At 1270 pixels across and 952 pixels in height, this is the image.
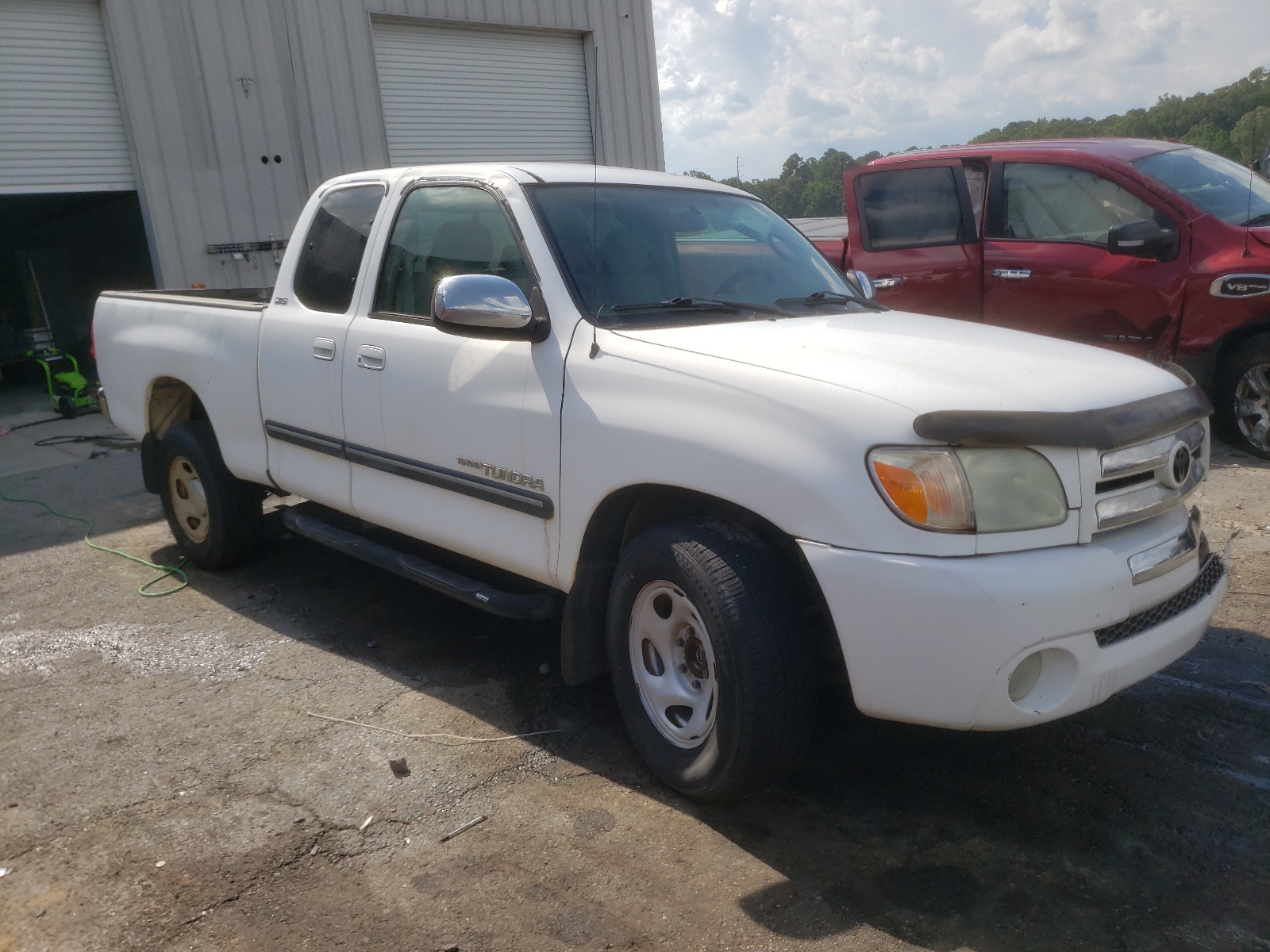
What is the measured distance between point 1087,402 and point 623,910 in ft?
5.84

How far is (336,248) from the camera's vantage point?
4484mm

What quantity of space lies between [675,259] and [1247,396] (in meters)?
4.35

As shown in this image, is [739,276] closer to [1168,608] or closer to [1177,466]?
[1177,466]

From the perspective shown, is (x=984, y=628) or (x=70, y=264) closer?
(x=984, y=628)

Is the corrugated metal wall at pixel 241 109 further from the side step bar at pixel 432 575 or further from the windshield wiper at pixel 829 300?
the windshield wiper at pixel 829 300

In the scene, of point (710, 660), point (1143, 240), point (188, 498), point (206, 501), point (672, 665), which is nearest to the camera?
point (710, 660)

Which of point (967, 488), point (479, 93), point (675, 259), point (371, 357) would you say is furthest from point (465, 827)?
point (479, 93)

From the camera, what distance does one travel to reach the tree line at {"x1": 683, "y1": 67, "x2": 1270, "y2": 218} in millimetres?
5477

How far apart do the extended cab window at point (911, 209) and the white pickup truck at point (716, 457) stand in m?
2.88

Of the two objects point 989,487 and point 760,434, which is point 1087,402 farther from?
point 760,434

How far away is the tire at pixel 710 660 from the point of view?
2773mm

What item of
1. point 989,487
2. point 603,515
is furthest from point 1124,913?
point 603,515

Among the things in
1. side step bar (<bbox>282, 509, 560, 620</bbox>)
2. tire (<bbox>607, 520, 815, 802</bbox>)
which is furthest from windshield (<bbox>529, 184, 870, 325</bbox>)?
side step bar (<bbox>282, 509, 560, 620</bbox>)

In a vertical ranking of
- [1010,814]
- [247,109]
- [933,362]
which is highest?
[247,109]
